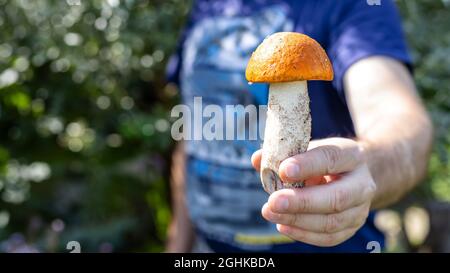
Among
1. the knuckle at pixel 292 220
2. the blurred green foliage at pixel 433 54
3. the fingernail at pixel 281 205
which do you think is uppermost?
the fingernail at pixel 281 205

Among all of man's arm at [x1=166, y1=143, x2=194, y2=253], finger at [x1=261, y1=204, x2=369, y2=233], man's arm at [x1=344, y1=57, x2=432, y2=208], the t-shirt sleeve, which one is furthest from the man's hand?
man's arm at [x1=166, y1=143, x2=194, y2=253]

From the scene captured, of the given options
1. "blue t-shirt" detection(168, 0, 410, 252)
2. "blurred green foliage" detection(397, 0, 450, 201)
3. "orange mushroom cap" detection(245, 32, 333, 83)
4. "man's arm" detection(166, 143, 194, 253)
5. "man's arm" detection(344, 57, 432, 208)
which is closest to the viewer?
"orange mushroom cap" detection(245, 32, 333, 83)

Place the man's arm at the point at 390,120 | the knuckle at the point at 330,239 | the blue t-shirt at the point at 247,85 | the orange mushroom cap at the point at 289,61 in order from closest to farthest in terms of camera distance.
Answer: the orange mushroom cap at the point at 289,61, the knuckle at the point at 330,239, the man's arm at the point at 390,120, the blue t-shirt at the point at 247,85

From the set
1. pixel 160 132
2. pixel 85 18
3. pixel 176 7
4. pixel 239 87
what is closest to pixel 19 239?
pixel 160 132

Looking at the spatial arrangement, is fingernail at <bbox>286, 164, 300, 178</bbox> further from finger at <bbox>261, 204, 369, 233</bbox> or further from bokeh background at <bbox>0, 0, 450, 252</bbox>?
bokeh background at <bbox>0, 0, 450, 252</bbox>

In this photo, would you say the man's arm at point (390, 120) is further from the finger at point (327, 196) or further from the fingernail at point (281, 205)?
the fingernail at point (281, 205)

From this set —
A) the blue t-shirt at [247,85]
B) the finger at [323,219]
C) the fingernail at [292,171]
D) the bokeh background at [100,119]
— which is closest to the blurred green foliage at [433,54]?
the bokeh background at [100,119]

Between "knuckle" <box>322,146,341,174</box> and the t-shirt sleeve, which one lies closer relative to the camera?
"knuckle" <box>322,146,341,174</box>

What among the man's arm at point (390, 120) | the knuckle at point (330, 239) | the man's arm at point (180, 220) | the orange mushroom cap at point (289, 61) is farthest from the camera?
the man's arm at point (180, 220)
